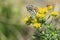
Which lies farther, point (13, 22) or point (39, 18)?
point (13, 22)

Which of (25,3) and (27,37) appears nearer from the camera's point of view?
(27,37)

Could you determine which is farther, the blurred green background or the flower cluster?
the blurred green background

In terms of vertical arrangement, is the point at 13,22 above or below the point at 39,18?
below

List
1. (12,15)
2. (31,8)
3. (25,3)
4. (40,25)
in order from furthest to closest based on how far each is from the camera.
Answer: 1. (25,3)
2. (12,15)
3. (31,8)
4. (40,25)

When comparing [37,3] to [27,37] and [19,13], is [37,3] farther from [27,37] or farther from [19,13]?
[27,37]

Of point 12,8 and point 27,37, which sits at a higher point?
point 12,8

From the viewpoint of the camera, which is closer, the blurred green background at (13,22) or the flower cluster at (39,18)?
the flower cluster at (39,18)

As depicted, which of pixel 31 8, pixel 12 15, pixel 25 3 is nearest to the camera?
pixel 31 8

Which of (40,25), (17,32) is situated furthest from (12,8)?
(40,25)
